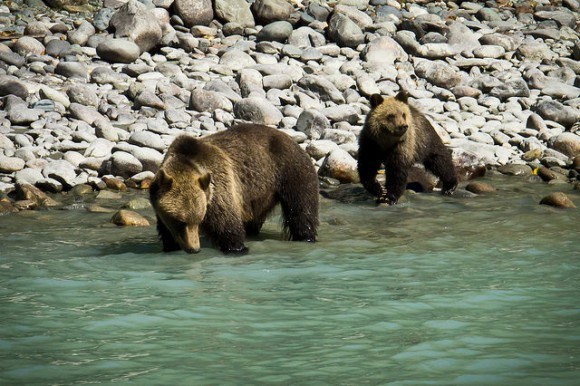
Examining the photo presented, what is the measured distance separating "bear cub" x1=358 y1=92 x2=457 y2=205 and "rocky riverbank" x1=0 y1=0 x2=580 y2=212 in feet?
3.03

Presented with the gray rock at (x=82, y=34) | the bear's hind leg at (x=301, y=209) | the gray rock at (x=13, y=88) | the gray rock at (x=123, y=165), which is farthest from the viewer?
the gray rock at (x=82, y=34)

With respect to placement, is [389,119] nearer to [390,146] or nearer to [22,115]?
[390,146]

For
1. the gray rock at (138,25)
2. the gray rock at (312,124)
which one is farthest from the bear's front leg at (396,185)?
the gray rock at (138,25)

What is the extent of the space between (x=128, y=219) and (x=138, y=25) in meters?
8.69

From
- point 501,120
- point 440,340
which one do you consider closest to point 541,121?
point 501,120

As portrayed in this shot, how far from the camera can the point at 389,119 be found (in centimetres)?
1224

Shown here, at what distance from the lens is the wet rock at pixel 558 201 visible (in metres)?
11.6

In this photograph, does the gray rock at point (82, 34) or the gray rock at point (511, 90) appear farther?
the gray rock at point (82, 34)

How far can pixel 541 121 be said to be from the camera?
51.8 feet

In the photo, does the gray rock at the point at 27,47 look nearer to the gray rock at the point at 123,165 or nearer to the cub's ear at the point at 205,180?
the gray rock at the point at 123,165

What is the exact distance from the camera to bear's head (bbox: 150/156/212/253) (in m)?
7.70

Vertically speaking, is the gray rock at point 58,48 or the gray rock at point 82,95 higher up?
the gray rock at point 58,48

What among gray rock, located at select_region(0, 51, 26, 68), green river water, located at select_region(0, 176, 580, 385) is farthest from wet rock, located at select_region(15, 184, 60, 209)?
gray rock, located at select_region(0, 51, 26, 68)

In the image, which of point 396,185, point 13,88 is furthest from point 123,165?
point 396,185
